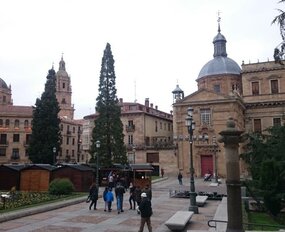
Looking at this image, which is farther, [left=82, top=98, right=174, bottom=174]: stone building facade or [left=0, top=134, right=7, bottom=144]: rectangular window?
[left=0, top=134, right=7, bottom=144]: rectangular window

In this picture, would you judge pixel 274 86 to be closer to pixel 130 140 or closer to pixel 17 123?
pixel 130 140

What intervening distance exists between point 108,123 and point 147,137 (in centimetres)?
1617

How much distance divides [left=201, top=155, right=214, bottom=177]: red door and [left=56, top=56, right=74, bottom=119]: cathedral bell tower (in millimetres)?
64948

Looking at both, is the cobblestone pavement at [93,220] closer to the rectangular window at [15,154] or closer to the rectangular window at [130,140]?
the rectangular window at [130,140]

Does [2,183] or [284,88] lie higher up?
[284,88]

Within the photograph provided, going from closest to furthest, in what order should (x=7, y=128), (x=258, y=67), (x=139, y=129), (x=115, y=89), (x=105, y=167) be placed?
(x=105, y=167) < (x=115, y=89) < (x=258, y=67) < (x=139, y=129) < (x=7, y=128)

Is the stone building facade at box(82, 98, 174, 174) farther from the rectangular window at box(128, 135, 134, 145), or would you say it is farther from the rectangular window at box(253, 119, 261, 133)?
the rectangular window at box(253, 119, 261, 133)

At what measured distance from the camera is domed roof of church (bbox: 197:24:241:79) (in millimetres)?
56000

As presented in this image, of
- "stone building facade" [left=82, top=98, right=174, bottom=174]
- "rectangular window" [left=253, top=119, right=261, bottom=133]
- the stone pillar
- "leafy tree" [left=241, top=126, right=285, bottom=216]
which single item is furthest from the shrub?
"rectangular window" [left=253, top=119, right=261, bottom=133]

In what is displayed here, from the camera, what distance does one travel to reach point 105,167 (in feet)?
128

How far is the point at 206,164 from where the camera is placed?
161 ft

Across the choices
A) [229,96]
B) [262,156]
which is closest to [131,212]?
[262,156]

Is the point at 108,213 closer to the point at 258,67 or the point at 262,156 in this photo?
the point at 262,156

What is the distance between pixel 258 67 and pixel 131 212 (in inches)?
1597
